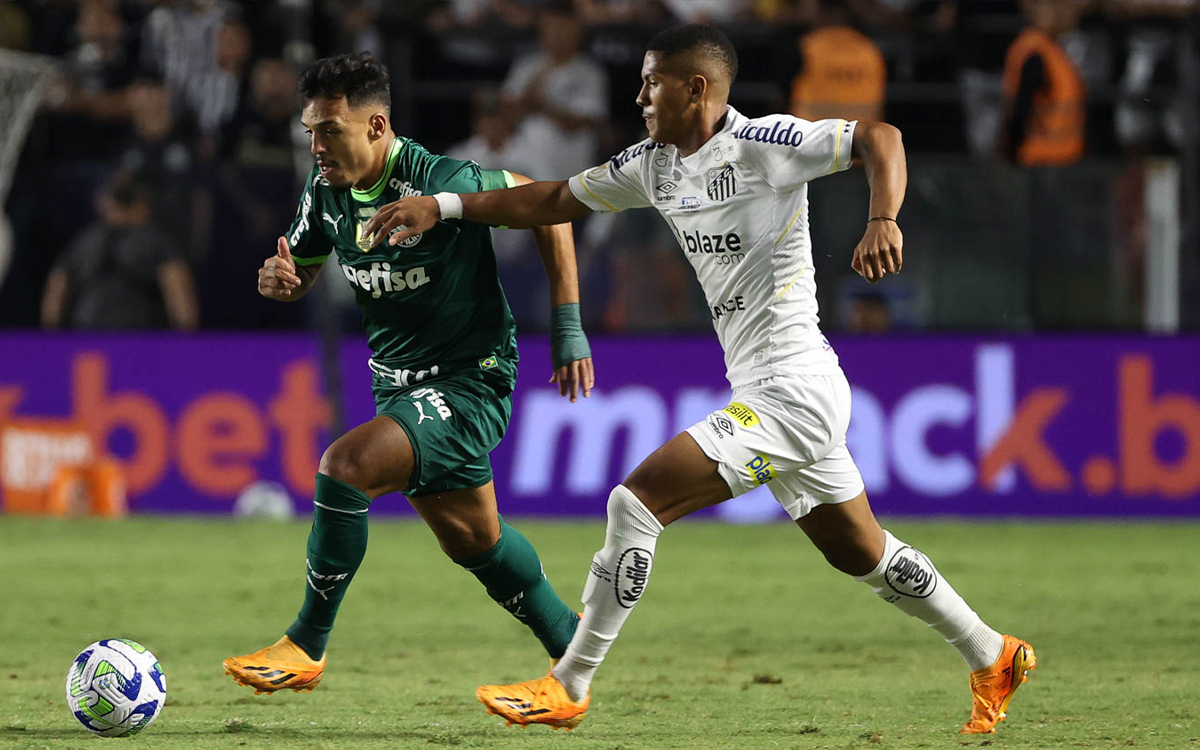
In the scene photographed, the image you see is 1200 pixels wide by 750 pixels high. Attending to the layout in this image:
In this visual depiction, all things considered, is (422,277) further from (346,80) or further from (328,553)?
(328,553)

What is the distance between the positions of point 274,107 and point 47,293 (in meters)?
2.31

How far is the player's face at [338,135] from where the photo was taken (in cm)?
558

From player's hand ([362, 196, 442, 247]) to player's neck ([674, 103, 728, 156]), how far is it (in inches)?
33.1

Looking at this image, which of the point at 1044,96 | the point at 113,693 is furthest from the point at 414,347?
the point at 1044,96

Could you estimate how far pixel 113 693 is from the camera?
5.16 m

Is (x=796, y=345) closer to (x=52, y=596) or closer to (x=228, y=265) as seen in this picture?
(x=52, y=596)

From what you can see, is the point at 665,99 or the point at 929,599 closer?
the point at 665,99

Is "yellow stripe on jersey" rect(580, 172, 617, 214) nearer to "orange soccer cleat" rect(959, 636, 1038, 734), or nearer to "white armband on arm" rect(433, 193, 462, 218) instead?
"white armband on arm" rect(433, 193, 462, 218)

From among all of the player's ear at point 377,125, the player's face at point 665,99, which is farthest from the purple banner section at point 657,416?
the player's face at point 665,99

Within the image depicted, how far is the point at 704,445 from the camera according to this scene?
506cm

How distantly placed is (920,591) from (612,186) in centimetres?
163

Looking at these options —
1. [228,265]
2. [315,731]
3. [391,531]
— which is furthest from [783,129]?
[228,265]

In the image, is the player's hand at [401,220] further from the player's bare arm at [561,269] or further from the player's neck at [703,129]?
the player's neck at [703,129]

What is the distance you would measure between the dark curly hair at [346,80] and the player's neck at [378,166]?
142 millimetres
